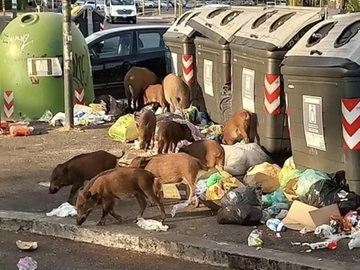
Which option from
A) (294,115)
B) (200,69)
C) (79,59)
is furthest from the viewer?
(79,59)

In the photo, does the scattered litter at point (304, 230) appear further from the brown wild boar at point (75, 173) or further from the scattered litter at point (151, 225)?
the brown wild boar at point (75, 173)

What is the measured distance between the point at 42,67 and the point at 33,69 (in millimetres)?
163

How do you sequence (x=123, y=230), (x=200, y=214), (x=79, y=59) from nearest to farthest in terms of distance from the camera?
(x=123, y=230) < (x=200, y=214) < (x=79, y=59)

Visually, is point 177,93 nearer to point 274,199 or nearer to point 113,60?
point 113,60

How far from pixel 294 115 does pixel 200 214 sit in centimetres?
156

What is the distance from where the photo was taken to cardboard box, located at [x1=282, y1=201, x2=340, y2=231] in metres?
6.71

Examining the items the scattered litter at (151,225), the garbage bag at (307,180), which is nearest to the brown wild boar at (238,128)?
the garbage bag at (307,180)

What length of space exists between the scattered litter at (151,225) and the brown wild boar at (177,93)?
5427 millimetres

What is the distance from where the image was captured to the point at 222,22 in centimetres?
1166

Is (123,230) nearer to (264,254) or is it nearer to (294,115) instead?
(264,254)

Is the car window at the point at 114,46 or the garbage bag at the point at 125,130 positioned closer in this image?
the garbage bag at the point at 125,130

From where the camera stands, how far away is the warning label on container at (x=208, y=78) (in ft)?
38.9

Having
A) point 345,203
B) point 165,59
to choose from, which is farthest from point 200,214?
point 165,59

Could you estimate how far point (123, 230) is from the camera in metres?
6.78
